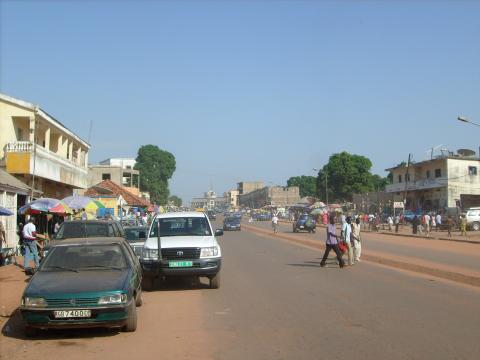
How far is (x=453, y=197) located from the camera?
6188cm

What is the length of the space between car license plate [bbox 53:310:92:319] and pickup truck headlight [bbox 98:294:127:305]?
0.22 meters

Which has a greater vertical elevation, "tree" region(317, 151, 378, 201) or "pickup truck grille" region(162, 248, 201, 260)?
"tree" region(317, 151, 378, 201)

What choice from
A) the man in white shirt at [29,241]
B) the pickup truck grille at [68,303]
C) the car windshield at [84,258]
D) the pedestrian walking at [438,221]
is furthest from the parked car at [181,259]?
the pedestrian walking at [438,221]

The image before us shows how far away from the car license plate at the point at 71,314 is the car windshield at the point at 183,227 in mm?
5991

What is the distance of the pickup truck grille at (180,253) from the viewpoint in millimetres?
12477

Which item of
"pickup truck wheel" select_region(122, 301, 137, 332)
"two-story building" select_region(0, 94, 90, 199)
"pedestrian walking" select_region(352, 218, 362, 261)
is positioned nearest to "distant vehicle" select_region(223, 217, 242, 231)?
"two-story building" select_region(0, 94, 90, 199)

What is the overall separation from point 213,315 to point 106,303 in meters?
2.37

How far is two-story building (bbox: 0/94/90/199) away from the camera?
2745cm

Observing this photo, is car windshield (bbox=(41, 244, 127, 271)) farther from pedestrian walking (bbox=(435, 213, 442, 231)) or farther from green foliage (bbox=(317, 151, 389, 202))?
green foliage (bbox=(317, 151, 389, 202))

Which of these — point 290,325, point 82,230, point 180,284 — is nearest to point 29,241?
point 82,230

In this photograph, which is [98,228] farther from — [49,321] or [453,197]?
[453,197]

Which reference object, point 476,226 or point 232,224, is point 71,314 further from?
point 232,224

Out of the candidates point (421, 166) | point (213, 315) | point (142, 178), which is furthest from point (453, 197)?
point (142, 178)

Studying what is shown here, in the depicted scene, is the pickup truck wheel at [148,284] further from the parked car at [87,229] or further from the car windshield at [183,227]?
the parked car at [87,229]
